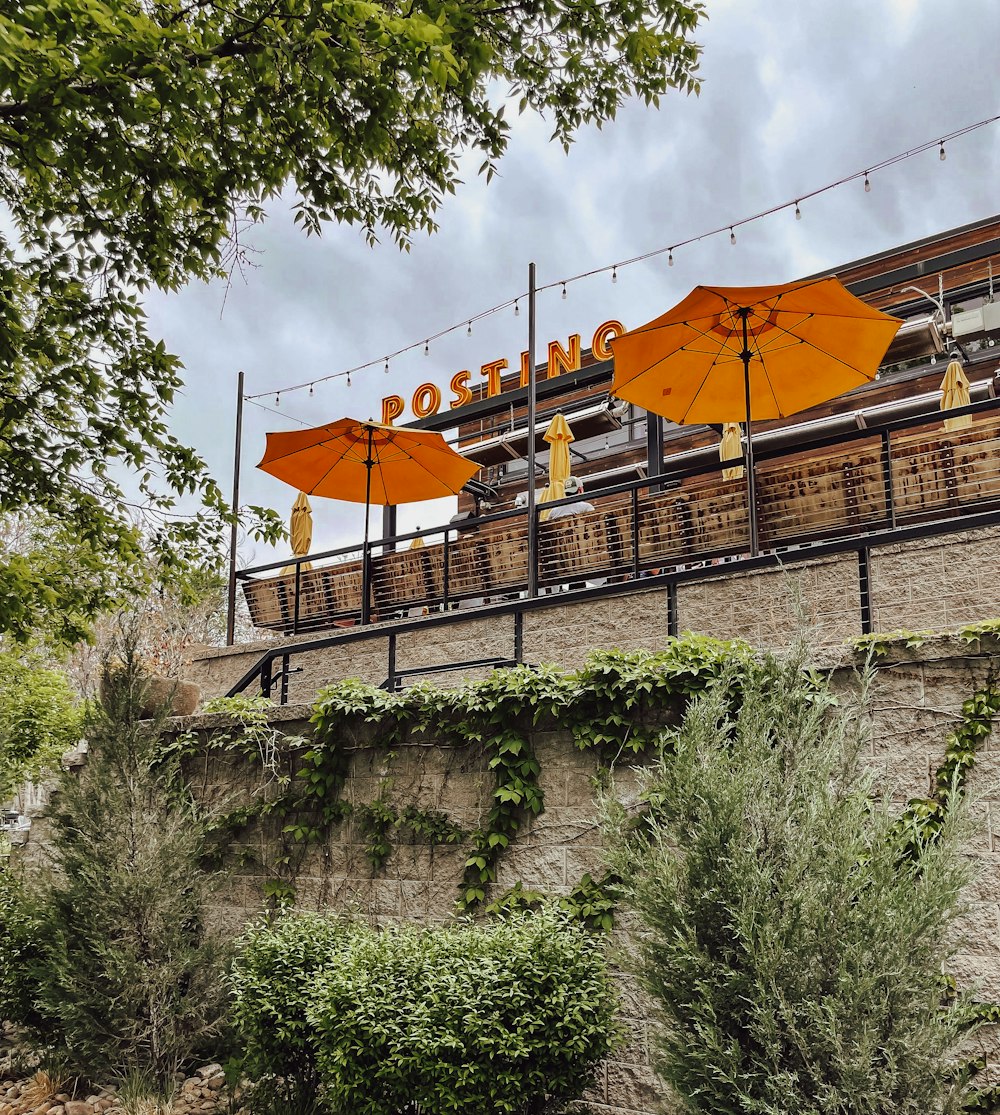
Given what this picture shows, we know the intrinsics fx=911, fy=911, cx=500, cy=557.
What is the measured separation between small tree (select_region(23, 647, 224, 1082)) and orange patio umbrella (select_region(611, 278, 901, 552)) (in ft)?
14.6

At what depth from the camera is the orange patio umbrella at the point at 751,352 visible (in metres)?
6.55

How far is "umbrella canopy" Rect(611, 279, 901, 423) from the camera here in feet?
21.6

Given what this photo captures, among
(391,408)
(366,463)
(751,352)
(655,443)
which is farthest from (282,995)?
(391,408)

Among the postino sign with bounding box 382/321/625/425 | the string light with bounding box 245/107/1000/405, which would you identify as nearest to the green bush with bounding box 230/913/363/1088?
the string light with bounding box 245/107/1000/405

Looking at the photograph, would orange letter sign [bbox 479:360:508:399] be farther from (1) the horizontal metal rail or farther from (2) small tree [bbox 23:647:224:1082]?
(2) small tree [bbox 23:647:224:1082]

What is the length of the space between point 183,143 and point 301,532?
218 inches

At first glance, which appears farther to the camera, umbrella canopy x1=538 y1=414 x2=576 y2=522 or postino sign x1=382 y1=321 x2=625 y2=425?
postino sign x1=382 y1=321 x2=625 y2=425

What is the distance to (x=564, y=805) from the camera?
5215mm

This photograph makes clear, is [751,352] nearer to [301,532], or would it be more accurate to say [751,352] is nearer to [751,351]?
[751,351]

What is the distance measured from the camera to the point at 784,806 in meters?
3.67

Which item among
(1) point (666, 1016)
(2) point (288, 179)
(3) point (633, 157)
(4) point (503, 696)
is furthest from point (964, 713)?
(3) point (633, 157)

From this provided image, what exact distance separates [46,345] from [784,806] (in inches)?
216

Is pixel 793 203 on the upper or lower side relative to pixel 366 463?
upper

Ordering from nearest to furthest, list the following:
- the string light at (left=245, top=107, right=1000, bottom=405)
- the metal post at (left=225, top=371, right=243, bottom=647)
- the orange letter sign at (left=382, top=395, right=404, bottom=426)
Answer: the string light at (left=245, top=107, right=1000, bottom=405) < the metal post at (left=225, top=371, right=243, bottom=647) < the orange letter sign at (left=382, top=395, right=404, bottom=426)
